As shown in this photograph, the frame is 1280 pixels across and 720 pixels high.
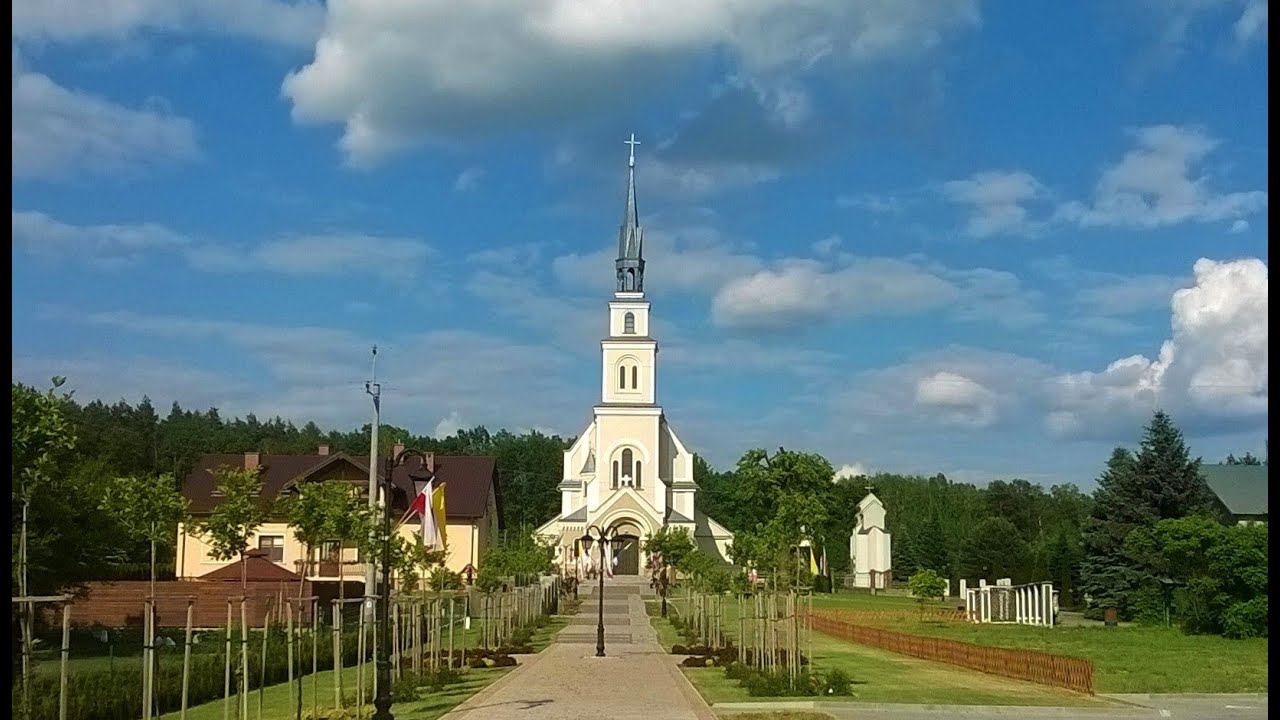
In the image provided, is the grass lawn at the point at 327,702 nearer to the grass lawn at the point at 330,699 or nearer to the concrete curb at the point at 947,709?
the grass lawn at the point at 330,699

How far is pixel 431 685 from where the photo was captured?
23.8 metres

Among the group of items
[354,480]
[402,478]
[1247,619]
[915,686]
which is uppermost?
[402,478]

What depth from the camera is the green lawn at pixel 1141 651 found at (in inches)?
994

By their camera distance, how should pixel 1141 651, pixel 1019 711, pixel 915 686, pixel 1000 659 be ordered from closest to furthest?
pixel 1019 711 → pixel 915 686 → pixel 1000 659 → pixel 1141 651

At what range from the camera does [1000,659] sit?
26484 mm

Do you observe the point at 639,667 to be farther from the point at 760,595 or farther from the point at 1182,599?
the point at 1182,599

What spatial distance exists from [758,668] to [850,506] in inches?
3223

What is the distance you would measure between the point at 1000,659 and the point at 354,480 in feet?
129

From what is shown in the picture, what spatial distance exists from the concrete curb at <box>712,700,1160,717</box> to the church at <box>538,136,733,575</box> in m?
56.7

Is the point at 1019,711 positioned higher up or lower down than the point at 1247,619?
higher up

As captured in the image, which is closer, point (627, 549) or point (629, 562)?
point (627, 549)

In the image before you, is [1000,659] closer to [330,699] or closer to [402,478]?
[330,699]

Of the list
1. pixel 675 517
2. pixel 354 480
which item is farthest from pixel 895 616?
pixel 675 517

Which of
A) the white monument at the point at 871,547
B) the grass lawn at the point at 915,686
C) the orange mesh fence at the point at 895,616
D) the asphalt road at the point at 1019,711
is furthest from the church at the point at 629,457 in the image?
the asphalt road at the point at 1019,711
